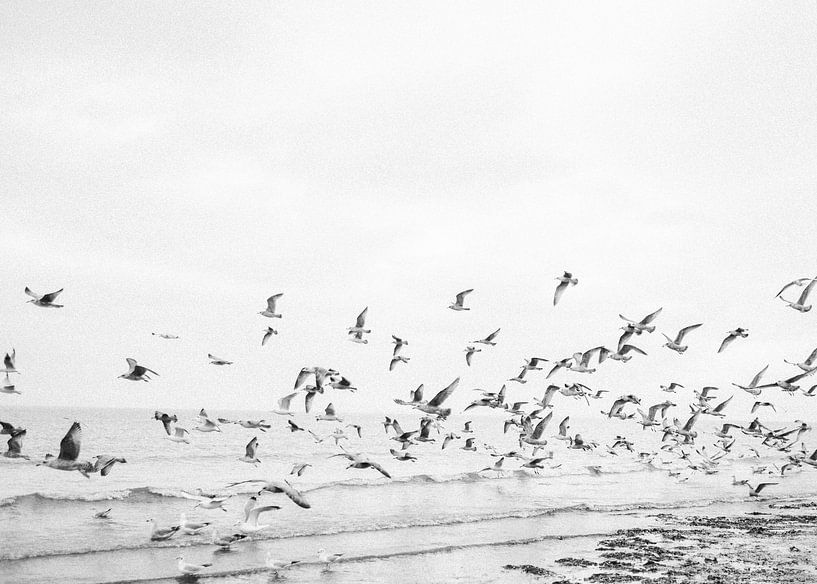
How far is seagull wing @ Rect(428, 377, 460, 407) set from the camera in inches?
892

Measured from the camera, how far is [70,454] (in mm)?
17250

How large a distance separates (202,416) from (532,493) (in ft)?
69.3

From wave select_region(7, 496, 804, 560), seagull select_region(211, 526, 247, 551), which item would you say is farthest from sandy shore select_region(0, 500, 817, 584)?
wave select_region(7, 496, 804, 560)

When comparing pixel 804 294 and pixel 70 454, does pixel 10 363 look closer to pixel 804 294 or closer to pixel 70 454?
pixel 70 454

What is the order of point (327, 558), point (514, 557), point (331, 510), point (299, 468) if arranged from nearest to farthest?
point (327, 558) < point (514, 557) < point (299, 468) < point (331, 510)

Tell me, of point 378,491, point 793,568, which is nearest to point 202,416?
point 378,491

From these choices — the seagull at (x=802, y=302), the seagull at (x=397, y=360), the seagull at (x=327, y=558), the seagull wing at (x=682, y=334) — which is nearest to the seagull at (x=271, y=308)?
the seagull at (x=397, y=360)

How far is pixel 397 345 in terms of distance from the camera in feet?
91.0

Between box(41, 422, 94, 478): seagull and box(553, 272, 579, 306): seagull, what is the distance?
14808 millimetres

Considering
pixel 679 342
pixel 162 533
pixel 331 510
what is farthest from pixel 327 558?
pixel 679 342

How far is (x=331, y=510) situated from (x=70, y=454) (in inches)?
661

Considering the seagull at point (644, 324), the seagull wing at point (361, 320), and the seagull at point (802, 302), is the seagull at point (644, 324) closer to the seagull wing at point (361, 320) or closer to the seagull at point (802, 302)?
the seagull at point (802, 302)

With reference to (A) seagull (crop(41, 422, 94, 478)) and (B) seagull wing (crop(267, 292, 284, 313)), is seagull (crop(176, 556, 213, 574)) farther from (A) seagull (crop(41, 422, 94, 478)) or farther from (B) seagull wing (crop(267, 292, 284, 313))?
(B) seagull wing (crop(267, 292, 284, 313))

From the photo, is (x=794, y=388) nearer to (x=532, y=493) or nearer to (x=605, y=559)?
(x=605, y=559)
